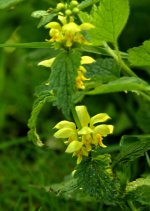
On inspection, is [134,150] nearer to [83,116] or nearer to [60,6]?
[83,116]

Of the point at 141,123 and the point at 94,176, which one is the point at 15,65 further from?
the point at 94,176

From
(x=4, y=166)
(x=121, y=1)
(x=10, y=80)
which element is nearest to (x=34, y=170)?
(x=4, y=166)

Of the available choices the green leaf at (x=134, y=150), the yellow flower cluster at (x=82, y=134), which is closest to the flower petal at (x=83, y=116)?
the yellow flower cluster at (x=82, y=134)

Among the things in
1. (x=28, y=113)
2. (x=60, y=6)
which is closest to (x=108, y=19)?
(x=60, y=6)

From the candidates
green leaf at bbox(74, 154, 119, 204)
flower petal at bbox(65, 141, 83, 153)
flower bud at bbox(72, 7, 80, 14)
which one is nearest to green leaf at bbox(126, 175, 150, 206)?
green leaf at bbox(74, 154, 119, 204)

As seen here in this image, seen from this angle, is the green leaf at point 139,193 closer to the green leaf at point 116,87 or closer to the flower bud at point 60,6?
the green leaf at point 116,87

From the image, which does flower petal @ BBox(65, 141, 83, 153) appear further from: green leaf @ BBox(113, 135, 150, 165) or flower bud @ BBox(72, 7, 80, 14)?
flower bud @ BBox(72, 7, 80, 14)
